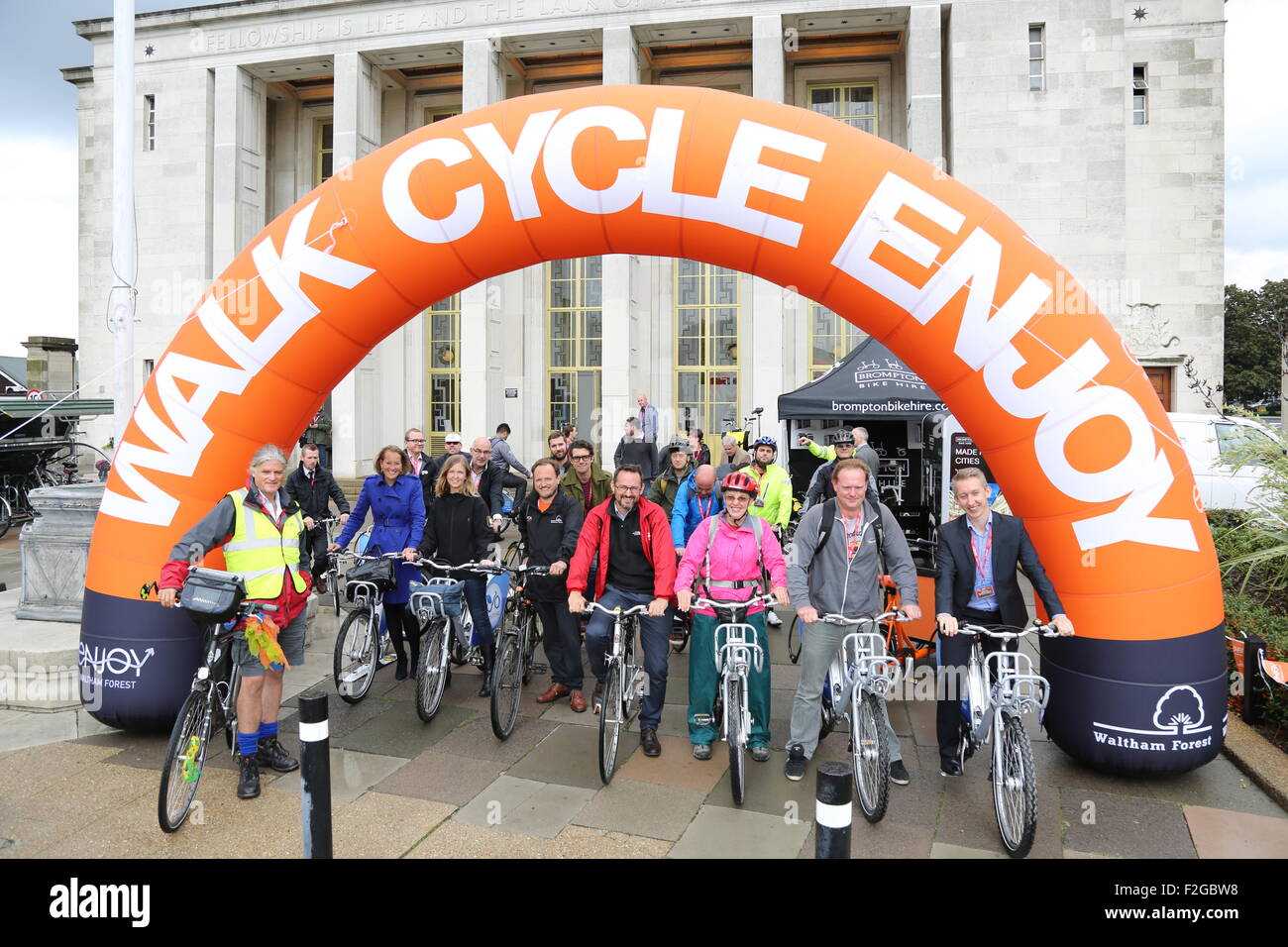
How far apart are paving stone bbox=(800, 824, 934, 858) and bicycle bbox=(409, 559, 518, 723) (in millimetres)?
2908

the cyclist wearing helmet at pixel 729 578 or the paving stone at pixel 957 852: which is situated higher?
the cyclist wearing helmet at pixel 729 578

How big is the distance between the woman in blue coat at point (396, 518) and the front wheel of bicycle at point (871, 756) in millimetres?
3762

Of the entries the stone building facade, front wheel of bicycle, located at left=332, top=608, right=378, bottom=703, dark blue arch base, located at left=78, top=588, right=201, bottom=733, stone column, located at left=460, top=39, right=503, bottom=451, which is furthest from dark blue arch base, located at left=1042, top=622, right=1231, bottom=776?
stone column, located at left=460, top=39, right=503, bottom=451

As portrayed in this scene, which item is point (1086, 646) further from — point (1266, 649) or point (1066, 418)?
point (1266, 649)

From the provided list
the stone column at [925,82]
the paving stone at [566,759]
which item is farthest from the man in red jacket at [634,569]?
the stone column at [925,82]

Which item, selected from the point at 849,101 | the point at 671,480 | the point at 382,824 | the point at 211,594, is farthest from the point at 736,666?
the point at 849,101

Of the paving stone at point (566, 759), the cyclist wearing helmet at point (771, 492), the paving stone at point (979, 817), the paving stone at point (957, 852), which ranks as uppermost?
the cyclist wearing helmet at point (771, 492)

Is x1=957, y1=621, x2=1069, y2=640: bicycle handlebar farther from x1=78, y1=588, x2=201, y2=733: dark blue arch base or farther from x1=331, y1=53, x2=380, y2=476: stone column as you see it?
x1=331, y1=53, x2=380, y2=476: stone column

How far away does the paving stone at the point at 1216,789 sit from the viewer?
468 cm

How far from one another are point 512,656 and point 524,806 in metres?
1.52

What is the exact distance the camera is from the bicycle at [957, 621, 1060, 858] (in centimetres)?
396

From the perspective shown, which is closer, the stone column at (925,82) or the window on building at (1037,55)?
the stone column at (925,82)

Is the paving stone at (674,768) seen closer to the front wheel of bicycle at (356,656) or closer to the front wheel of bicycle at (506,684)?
the front wheel of bicycle at (506,684)
